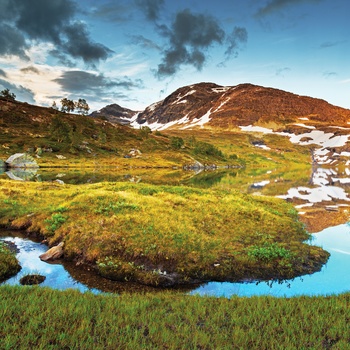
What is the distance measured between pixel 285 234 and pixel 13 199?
988 inches

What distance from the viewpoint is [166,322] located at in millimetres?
9297

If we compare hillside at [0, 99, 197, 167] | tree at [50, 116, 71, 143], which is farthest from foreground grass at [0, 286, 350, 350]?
tree at [50, 116, 71, 143]

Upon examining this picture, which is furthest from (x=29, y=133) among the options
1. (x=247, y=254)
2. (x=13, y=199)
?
(x=247, y=254)

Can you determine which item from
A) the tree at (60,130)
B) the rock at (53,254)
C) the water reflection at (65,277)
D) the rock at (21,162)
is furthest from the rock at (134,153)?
the rock at (53,254)

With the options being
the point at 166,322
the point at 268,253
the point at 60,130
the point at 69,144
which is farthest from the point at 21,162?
the point at 166,322

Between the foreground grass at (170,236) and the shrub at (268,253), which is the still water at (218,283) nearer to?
the foreground grass at (170,236)

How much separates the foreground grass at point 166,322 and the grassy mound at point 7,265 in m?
5.02

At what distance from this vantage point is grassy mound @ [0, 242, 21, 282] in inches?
606

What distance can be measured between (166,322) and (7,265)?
10514 mm

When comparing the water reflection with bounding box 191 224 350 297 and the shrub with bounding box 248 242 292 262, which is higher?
the shrub with bounding box 248 242 292 262

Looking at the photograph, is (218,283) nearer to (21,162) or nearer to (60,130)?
(21,162)

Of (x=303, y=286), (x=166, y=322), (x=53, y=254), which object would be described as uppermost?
(x=166, y=322)

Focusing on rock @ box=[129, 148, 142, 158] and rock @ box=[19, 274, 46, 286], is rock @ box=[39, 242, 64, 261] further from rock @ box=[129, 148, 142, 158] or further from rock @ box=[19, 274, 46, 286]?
rock @ box=[129, 148, 142, 158]

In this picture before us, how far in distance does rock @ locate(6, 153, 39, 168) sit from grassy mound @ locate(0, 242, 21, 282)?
102m
